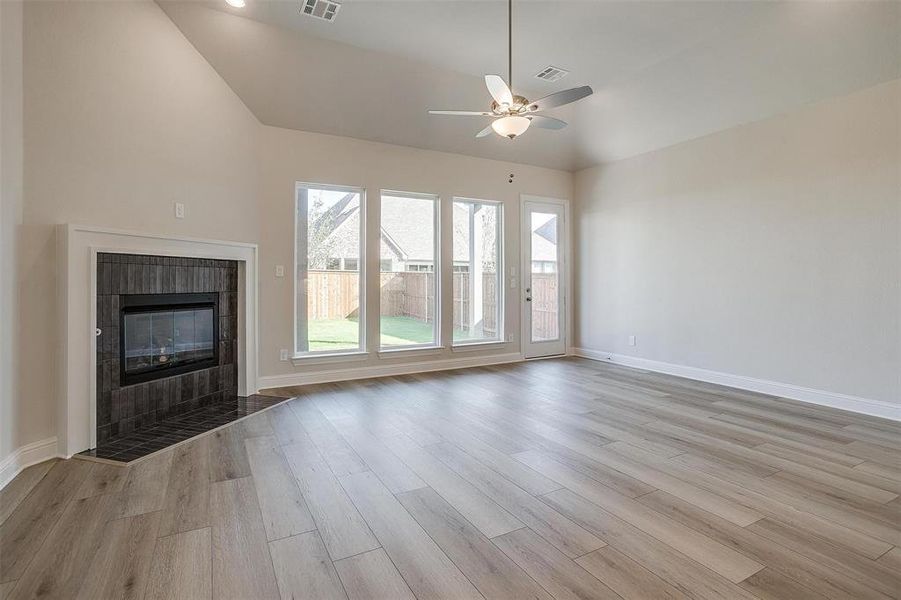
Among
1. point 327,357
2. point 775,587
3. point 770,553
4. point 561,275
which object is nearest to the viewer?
point 775,587

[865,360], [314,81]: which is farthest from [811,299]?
[314,81]

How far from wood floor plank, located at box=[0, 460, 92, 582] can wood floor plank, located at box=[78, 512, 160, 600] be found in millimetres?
259

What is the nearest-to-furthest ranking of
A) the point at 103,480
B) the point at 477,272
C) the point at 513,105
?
the point at 103,480 < the point at 513,105 < the point at 477,272

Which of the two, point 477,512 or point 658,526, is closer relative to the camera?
point 658,526

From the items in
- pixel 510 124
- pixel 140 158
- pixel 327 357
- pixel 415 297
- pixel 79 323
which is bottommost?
pixel 327 357

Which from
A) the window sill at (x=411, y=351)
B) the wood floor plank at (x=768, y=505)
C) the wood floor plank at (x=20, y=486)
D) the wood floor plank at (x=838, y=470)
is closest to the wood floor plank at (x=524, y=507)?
the wood floor plank at (x=768, y=505)

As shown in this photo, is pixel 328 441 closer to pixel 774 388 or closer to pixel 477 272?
pixel 477 272

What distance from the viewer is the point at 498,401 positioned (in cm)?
429

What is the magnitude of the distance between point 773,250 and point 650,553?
13.3 ft

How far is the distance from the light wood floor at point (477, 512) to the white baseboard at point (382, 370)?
115cm

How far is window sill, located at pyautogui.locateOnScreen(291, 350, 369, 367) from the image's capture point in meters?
4.97

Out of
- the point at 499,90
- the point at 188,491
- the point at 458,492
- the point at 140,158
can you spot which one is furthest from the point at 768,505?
the point at 140,158

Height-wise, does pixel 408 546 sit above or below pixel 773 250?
below

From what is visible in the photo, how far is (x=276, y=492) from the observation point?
241 cm
